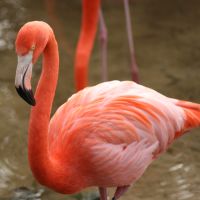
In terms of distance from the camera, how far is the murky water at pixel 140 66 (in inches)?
168

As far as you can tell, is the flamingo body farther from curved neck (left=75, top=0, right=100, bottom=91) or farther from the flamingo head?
curved neck (left=75, top=0, right=100, bottom=91)

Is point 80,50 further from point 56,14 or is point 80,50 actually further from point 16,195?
point 56,14

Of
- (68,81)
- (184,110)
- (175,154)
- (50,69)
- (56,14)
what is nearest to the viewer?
(50,69)

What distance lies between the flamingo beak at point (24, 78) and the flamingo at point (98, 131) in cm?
13

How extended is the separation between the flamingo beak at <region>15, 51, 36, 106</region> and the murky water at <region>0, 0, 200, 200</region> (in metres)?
1.39

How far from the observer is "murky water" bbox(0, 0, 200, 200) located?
168 inches

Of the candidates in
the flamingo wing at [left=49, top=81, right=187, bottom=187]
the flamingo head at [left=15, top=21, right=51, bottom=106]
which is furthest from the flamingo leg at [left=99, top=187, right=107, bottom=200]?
the flamingo head at [left=15, top=21, right=51, bottom=106]

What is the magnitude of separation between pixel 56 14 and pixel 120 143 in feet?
11.7

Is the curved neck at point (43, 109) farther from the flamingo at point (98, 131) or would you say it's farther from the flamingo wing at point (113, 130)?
the flamingo wing at point (113, 130)

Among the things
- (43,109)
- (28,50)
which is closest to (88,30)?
(43,109)

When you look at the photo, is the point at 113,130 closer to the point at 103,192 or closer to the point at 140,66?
the point at 103,192

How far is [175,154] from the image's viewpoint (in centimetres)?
461

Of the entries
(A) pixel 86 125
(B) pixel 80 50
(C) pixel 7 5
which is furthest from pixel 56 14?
(A) pixel 86 125

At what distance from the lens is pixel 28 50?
115 inches
